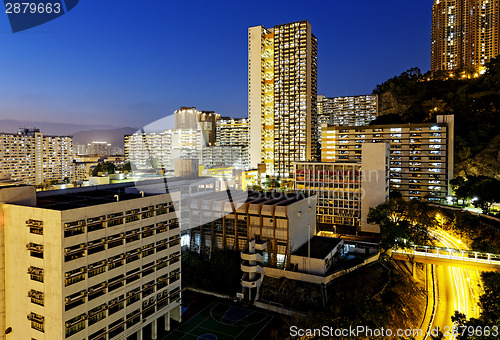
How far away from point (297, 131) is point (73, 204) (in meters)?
64.7

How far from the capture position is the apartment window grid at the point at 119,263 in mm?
16578

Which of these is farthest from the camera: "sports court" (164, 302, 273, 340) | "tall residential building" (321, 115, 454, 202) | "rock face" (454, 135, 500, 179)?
"tall residential building" (321, 115, 454, 202)

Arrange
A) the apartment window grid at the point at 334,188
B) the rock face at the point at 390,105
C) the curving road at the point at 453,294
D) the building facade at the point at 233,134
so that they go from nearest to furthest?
the curving road at the point at 453,294, the apartment window grid at the point at 334,188, the rock face at the point at 390,105, the building facade at the point at 233,134

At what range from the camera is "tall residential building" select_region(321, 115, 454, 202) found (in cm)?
4894

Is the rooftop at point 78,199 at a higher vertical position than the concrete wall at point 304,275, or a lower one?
higher

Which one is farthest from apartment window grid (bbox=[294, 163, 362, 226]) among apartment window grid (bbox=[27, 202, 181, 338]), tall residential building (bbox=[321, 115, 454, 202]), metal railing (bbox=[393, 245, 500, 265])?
apartment window grid (bbox=[27, 202, 181, 338])

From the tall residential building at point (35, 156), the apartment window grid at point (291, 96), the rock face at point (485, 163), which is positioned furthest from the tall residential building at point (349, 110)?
the tall residential building at point (35, 156)

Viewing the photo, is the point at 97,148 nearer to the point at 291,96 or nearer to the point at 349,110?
the point at 349,110

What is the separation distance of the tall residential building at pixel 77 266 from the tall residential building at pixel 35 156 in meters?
72.0

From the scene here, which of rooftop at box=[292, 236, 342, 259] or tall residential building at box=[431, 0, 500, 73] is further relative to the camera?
tall residential building at box=[431, 0, 500, 73]

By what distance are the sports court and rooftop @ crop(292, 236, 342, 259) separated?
6190 millimetres

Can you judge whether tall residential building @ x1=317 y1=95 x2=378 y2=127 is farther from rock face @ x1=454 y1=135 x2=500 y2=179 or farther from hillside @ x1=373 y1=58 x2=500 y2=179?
rock face @ x1=454 y1=135 x2=500 y2=179

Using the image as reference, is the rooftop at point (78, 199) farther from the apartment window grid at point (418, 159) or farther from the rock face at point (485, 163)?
the rock face at point (485, 163)

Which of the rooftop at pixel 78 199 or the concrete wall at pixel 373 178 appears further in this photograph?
the concrete wall at pixel 373 178
